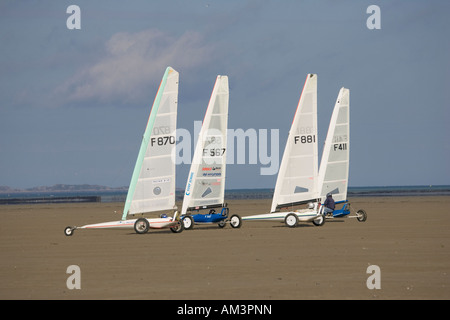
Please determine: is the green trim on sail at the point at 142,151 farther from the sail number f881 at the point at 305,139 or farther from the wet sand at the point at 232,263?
the sail number f881 at the point at 305,139

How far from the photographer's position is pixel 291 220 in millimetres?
28875

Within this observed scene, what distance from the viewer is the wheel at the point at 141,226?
1032 inches

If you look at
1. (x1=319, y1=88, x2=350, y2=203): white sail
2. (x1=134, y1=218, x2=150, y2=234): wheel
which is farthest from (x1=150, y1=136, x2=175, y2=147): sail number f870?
(x1=319, y1=88, x2=350, y2=203): white sail

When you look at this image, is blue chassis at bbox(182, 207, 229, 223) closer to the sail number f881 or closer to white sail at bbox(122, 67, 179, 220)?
white sail at bbox(122, 67, 179, 220)

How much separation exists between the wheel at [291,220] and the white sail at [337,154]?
4.09 m

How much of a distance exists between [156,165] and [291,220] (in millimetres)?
5491

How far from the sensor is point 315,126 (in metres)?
31.3

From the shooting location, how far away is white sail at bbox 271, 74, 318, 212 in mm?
30531

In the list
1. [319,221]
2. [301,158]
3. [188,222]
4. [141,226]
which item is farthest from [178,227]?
[301,158]

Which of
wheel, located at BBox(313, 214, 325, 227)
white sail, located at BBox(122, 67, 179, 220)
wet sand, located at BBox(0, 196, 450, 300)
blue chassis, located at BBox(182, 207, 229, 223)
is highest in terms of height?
white sail, located at BBox(122, 67, 179, 220)

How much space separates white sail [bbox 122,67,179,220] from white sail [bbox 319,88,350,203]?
8.10 m

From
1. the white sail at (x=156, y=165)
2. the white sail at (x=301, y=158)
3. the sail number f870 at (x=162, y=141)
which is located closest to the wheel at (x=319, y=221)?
the white sail at (x=301, y=158)
